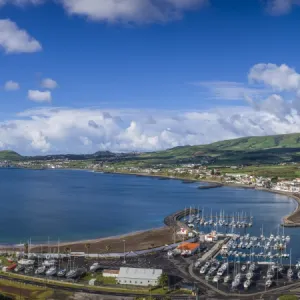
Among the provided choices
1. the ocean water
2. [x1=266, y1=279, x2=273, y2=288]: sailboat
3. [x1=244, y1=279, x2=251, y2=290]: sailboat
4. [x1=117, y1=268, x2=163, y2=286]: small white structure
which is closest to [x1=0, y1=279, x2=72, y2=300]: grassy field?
[x1=117, y1=268, x2=163, y2=286]: small white structure

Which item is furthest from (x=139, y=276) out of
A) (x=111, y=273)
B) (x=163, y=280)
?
(x=111, y=273)

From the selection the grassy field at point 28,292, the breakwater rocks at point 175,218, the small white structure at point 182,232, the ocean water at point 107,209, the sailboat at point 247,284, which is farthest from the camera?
the breakwater rocks at point 175,218

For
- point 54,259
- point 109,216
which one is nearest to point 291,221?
point 109,216

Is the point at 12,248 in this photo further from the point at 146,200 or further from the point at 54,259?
the point at 146,200

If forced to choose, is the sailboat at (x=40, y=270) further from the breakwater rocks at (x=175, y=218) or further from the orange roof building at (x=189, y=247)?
the breakwater rocks at (x=175, y=218)

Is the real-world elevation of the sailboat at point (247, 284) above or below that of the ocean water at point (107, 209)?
below

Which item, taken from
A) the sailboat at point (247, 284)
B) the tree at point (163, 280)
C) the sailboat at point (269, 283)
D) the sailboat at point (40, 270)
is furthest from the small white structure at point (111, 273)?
the sailboat at point (269, 283)

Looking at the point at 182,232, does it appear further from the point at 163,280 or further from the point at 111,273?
the point at 163,280

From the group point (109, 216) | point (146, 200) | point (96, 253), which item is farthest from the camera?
point (146, 200)
